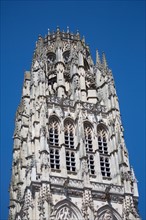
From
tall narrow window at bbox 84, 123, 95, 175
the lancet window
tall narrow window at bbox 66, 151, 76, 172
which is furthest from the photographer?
tall narrow window at bbox 84, 123, 95, 175

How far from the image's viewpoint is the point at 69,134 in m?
53.7

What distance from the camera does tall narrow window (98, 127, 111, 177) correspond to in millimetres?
52062

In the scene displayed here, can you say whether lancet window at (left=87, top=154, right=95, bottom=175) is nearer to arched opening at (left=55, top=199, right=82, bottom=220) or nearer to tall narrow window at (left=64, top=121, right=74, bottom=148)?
tall narrow window at (left=64, top=121, right=74, bottom=148)

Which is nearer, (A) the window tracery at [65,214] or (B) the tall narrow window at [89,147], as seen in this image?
(A) the window tracery at [65,214]

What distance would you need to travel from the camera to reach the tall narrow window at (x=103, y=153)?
5206cm

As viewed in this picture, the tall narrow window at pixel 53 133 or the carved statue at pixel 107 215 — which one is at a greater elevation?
the tall narrow window at pixel 53 133

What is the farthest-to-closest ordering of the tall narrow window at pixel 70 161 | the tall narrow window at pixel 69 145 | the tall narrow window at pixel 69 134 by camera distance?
the tall narrow window at pixel 69 134 < the tall narrow window at pixel 69 145 < the tall narrow window at pixel 70 161

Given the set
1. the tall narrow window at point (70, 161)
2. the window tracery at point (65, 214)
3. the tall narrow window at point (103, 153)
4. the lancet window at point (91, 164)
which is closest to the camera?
the window tracery at point (65, 214)

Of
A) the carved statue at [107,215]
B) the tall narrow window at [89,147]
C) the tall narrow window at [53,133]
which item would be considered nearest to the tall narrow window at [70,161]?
the tall narrow window at [89,147]

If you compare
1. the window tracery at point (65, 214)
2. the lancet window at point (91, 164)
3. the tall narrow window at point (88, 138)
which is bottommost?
the window tracery at point (65, 214)

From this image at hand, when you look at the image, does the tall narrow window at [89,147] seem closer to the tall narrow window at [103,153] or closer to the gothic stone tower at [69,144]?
the gothic stone tower at [69,144]

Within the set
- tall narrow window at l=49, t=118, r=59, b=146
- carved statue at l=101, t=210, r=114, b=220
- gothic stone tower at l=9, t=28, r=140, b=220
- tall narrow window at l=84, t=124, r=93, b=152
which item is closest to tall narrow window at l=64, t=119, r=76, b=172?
gothic stone tower at l=9, t=28, r=140, b=220

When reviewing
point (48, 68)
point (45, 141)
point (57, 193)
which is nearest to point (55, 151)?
point (45, 141)

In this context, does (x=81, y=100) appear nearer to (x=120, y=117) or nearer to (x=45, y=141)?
(x=120, y=117)
